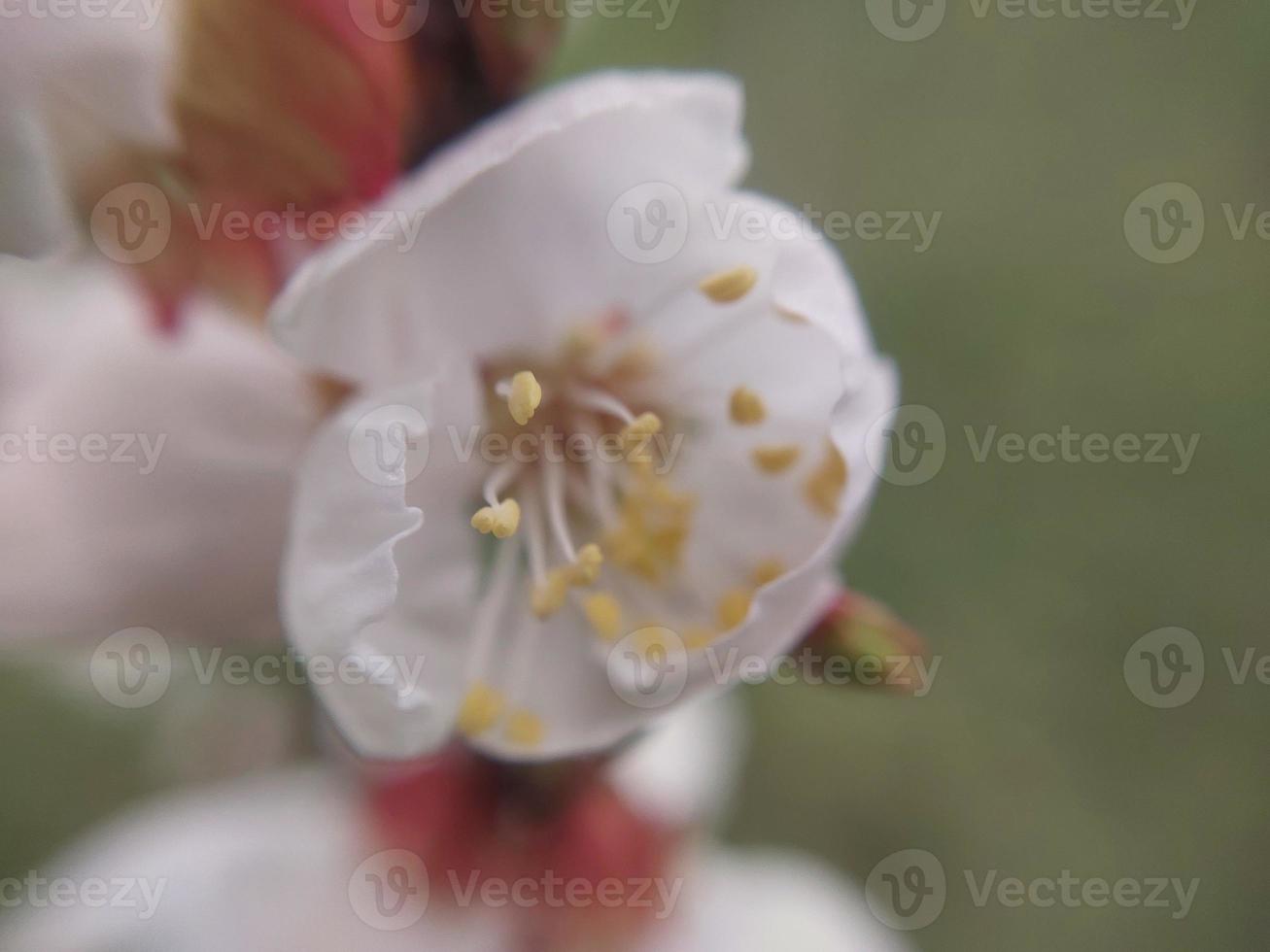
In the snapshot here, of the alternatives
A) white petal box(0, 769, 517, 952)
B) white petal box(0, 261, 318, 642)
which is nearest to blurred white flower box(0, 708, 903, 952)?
white petal box(0, 769, 517, 952)

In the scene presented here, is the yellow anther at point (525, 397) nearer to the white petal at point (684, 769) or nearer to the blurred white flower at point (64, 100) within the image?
the blurred white flower at point (64, 100)

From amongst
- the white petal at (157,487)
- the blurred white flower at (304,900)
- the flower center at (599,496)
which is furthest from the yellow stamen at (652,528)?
the blurred white flower at (304,900)

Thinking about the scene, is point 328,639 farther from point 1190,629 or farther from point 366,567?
point 1190,629

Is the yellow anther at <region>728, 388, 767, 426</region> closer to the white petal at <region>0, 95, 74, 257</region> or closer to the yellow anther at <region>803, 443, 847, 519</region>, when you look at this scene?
the yellow anther at <region>803, 443, 847, 519</region>

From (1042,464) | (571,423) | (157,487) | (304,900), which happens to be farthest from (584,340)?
(1042,464)

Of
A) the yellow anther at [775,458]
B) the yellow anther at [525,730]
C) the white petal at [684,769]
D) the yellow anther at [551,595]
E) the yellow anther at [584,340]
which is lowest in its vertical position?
the white petal at [684,769]

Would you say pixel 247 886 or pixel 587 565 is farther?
pixel 247 886

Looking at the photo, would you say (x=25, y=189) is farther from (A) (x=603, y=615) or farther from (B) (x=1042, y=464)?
(B) (x=1042, y=464)
